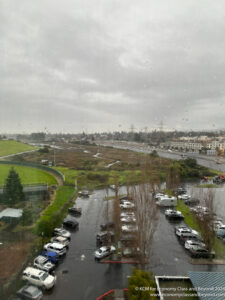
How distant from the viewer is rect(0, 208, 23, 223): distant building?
3.92 m

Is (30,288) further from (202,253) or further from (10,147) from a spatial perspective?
(10,147)

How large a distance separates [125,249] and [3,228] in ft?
8.25

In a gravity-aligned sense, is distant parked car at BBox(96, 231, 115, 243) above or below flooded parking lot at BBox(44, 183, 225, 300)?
above

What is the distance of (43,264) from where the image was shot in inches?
115

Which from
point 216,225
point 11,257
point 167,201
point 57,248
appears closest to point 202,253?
point 216,225

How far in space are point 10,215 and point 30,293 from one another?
2059 mm

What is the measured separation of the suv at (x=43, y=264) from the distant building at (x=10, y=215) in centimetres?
122

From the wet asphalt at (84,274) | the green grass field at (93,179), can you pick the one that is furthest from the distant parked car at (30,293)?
the green grass field at (93,179)

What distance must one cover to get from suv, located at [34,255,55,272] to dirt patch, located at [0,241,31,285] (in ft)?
0.72

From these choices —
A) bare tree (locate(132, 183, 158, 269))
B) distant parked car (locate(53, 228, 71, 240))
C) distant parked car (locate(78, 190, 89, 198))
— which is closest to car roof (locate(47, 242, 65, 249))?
distant parked car (locate(53, 228, 71, 240))

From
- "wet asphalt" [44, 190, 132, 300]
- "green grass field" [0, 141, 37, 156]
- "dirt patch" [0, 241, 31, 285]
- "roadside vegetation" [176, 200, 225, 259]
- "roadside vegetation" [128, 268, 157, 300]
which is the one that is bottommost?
"wet asphalt" [44, 190, 132, 300]

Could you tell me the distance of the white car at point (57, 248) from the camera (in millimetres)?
3293

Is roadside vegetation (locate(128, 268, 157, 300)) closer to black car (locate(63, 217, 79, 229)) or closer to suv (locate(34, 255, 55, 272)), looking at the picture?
suv (locate(34, 255, 55, 272))

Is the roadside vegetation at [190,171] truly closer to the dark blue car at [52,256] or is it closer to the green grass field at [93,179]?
the green grass field at [93,179]
